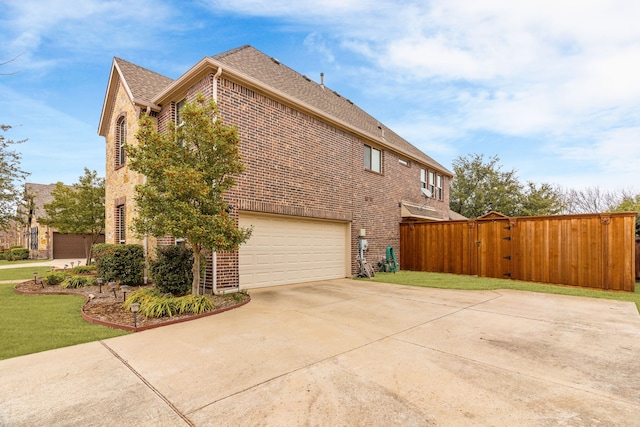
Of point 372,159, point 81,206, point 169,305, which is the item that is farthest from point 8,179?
point 372,159

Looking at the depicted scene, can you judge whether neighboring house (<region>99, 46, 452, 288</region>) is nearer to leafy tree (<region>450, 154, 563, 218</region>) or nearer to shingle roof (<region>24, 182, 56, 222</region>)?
leafy tree (<region>450, 154, 563, 218</region>)

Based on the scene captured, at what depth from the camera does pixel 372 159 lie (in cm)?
1331

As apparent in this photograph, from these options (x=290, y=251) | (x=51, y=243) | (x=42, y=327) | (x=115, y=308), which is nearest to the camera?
(x=42, y=327)

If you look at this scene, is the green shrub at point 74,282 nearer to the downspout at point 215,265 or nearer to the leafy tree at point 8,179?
the downspout at point 215,265

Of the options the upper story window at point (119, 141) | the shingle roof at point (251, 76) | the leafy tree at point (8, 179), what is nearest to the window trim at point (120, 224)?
the upper story window at point (119, 141)

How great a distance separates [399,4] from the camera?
887cm

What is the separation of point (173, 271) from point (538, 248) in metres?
11.2

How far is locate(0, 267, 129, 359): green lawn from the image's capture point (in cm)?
420

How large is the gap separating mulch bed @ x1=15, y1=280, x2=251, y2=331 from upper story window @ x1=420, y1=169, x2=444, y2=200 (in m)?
13.1

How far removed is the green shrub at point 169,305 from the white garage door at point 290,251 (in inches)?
91.8

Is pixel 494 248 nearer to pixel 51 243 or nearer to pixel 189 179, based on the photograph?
pixel 189 179

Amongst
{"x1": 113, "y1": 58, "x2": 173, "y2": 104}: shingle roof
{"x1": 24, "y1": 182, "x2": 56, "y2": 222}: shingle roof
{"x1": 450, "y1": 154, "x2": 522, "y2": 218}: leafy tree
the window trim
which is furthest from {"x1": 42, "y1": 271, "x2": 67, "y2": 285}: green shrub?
{"x1": 450, "y1": 154, "x2": 522, "y2": 218}: leafy tree

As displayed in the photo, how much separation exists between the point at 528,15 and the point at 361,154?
642cm

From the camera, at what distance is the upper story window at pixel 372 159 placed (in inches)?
511
